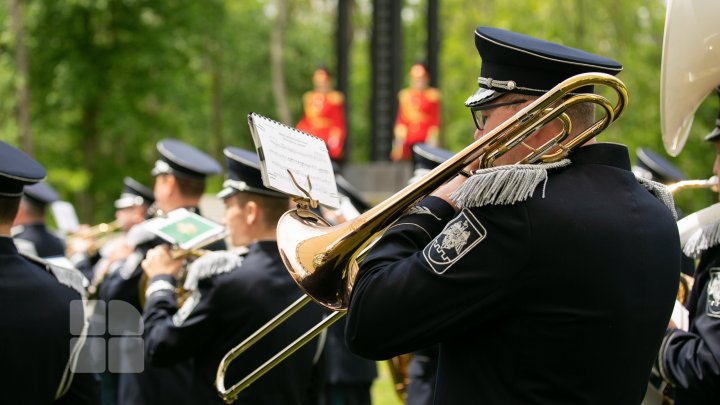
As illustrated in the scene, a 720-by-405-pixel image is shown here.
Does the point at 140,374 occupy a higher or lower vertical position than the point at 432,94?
higher

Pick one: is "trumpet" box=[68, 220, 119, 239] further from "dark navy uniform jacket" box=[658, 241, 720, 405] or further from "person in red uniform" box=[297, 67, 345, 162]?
"person in red uniform" box=[297, 67, 345, 162]

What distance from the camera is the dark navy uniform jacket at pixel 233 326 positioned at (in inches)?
171

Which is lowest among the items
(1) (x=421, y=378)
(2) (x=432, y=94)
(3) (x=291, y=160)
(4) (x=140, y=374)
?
(2) (x=432, y=94)

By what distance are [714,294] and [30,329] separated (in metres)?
2.25

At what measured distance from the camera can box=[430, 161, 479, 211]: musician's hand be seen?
8.59 ft

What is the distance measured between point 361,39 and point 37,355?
41.5 metres

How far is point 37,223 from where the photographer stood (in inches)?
353

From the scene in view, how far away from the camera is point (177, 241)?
14.7 feet

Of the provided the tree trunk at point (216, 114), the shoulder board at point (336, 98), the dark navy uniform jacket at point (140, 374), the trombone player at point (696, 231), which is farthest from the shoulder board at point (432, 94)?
the tree trunk at point (216, 114)

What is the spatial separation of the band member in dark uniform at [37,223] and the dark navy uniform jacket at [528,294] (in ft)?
21.6

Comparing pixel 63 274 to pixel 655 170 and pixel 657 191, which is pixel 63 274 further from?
pixel 655 170

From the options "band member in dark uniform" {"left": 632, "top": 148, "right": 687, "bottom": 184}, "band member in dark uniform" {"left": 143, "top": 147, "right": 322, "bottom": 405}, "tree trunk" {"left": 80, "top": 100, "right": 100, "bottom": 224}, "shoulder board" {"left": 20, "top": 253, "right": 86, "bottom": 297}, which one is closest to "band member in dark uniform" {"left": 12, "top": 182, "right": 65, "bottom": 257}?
"band member in dark uniform" {"left": 143, "top": 147, "right": 322, "bottom": 405}

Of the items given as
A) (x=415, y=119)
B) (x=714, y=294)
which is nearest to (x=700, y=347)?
(x=714, y=294)

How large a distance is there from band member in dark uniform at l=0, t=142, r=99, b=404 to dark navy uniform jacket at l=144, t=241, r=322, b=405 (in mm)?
642
